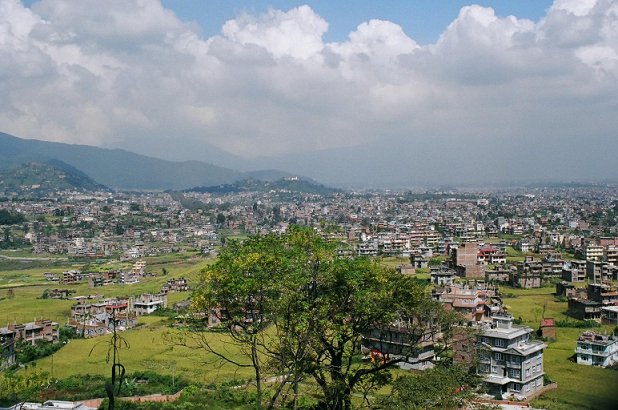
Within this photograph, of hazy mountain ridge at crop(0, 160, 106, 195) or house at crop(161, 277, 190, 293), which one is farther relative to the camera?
hazy mountain ridge at crop(0, 160, 106, 195)

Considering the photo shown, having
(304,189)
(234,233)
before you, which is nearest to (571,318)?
(234,233)

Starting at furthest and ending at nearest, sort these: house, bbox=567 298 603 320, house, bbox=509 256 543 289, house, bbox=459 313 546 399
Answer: house, bbox=509 256 543 289
house, bbox=567 298 603 320
house, bbox=459 313 546 399

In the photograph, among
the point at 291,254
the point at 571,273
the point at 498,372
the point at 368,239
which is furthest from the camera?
the point at 368,239

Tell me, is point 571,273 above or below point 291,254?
below

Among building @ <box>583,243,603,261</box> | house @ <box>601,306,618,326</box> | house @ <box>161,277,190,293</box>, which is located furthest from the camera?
building @ <box>583,243,603,261</box>

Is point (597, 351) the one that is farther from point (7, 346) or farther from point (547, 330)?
point (7, 346)

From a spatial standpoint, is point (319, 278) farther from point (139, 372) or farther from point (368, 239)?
point (368, 239)

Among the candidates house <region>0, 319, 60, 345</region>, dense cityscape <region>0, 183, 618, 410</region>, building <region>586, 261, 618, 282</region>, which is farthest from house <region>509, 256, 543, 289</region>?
house <region>0, 319, 60, 345</region>

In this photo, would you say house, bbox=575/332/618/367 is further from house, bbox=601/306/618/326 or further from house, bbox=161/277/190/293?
house, bbox=161/277/190/293
